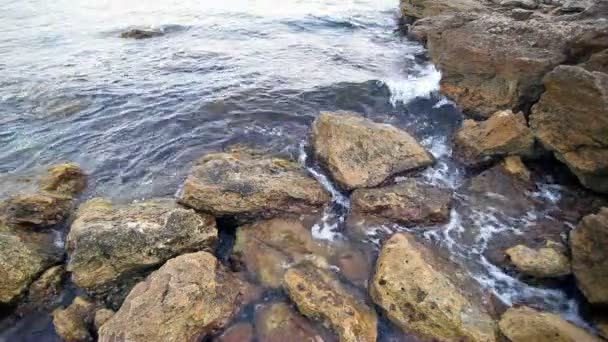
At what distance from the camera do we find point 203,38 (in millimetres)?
18469

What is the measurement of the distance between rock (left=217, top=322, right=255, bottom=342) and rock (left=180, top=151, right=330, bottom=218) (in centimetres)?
203

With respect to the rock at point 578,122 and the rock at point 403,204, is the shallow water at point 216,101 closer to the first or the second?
the rock at point 403,204

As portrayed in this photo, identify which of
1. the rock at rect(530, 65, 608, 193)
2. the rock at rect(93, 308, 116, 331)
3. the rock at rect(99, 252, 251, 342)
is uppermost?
the rock at rect(530, 65, 608, 193)

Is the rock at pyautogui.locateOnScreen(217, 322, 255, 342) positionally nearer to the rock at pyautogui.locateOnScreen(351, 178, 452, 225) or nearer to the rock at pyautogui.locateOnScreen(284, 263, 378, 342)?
the rock at pyautogui.locateOnScreen(284, 263, 378, 342)

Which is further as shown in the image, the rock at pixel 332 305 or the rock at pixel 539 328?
the rock at pixel 332 305

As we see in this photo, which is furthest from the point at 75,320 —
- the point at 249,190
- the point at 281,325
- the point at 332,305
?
the point at 332,305

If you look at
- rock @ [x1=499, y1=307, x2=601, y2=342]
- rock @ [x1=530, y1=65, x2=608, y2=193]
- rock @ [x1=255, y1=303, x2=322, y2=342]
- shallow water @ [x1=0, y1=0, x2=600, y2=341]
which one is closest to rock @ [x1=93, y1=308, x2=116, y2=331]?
shallow water @ [x1=0, y1=0, x2=600, y2=341]

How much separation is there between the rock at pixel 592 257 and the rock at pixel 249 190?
13.2 feet

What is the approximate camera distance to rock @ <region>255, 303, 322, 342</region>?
19.1 ft

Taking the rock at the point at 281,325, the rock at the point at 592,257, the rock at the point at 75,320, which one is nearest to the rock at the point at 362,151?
the rock at the point at 281,325

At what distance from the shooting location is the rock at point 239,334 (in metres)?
5.86

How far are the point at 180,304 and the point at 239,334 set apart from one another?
2.98 ft

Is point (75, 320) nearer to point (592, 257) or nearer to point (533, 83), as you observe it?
point (592, 257)

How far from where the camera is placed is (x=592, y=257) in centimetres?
605
